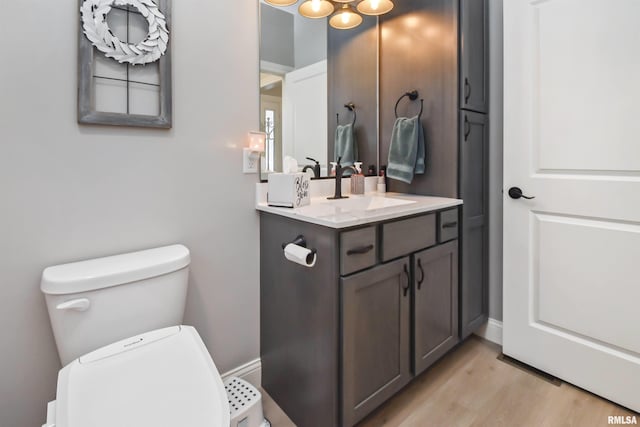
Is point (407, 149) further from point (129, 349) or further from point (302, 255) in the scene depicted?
point (129, 349)

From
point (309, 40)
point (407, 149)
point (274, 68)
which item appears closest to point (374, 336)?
point (407, 149)

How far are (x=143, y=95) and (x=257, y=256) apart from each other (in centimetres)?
83

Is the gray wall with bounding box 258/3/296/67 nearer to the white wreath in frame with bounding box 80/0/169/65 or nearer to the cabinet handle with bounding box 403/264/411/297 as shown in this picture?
the white wreath in frame with bounding box 80/0/169/65

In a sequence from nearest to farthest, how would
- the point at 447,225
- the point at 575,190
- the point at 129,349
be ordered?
the point at 129,349 < the point at 575,190 < the point at 447,225

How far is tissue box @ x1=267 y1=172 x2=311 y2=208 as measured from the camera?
147cm

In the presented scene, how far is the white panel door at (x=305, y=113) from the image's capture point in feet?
5.75

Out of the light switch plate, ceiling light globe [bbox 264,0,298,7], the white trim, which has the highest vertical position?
ceiling light globe [bbox 264,0,298,7]

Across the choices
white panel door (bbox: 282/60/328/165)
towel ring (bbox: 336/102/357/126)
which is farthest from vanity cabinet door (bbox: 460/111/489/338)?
white panel door (bbox: 282/60/328/165)

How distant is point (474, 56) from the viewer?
187 cm

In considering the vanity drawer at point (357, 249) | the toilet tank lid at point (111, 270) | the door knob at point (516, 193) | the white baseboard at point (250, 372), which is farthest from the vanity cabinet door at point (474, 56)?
the white baseboard at point (250, 372)

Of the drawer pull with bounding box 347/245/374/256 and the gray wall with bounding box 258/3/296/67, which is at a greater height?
the gray wall with bounding box 258/3/296/67

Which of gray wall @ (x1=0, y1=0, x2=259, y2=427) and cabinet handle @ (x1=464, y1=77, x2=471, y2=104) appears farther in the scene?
cabinet handle @ (x1=464, y1=77, x2=471, y2=104)

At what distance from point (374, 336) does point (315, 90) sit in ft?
4.39

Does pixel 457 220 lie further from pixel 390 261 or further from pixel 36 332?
pixel 36 332
